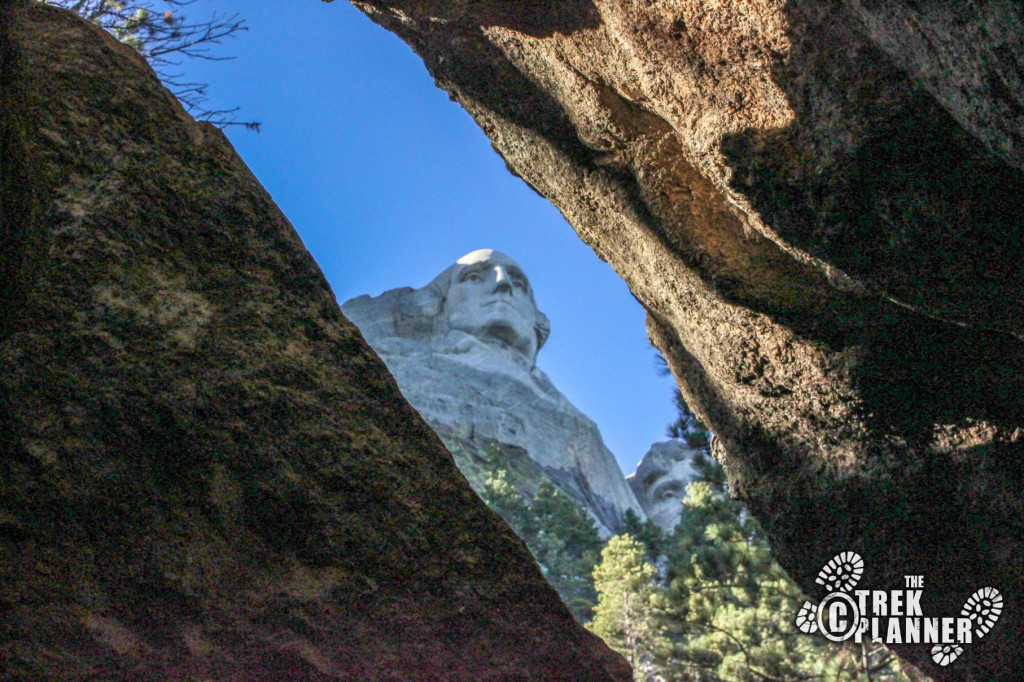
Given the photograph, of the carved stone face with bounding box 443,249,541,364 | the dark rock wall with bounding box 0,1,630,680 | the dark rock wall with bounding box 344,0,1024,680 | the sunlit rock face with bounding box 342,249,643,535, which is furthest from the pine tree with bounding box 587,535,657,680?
the carved stone face with bounding box 443,249,541,364

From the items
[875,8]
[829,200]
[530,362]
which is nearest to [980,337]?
[829,200]

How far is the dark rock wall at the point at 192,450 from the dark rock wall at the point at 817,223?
2.09 m

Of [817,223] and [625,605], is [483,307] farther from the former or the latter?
[817,223]

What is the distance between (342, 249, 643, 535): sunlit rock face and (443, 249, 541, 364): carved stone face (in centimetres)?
5

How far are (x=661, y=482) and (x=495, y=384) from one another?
15265mm

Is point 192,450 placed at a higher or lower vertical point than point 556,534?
lower

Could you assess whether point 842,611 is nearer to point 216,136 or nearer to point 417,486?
point 417,486

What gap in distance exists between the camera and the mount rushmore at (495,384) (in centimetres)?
3225

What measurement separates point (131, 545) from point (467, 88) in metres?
3.75

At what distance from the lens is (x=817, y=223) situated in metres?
3.29

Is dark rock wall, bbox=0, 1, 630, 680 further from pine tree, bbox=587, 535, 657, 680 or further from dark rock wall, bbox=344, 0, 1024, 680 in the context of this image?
pine tree, bbox=587, 535, 657, 680

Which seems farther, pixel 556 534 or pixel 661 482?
pixel 661 482

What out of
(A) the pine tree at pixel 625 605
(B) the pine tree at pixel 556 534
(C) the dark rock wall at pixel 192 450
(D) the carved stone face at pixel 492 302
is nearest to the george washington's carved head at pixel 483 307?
(D) the carved stone face at pixel 492 302

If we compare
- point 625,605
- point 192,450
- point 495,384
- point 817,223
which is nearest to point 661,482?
point 495,384
